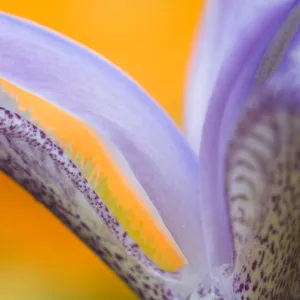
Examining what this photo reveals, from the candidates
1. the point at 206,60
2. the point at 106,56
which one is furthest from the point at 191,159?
the point at 106,56

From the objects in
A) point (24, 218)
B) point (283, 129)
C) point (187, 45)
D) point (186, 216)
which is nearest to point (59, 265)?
point (24, 218)

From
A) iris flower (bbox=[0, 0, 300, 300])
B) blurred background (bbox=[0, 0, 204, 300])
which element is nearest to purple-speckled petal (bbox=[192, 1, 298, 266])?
iris flower (bbox=[0, 0, 300, 300])

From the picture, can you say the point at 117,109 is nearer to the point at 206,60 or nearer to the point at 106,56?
the point at 206,60

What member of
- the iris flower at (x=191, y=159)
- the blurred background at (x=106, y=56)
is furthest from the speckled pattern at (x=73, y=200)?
the blurred background at (x=106, y=56)

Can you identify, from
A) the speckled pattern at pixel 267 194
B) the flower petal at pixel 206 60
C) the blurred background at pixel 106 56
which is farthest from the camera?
the blurred background at pixel 106 56

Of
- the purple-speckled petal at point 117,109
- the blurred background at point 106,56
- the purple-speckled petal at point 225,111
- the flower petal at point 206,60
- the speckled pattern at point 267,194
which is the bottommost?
the speckled pattern at point 267,194

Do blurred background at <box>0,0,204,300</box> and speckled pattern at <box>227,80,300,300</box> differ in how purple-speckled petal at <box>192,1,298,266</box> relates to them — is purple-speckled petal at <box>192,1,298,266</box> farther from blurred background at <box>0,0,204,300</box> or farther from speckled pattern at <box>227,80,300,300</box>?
blurred background at <box>0,0,204,300</box>

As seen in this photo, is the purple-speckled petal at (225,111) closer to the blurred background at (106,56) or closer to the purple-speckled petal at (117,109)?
the purple-speckled petal at (117,109)
